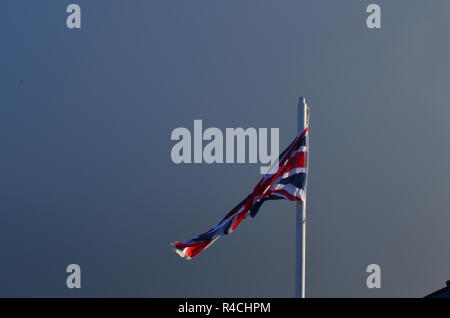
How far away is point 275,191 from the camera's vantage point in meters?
9.84

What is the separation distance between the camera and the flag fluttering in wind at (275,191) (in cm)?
970

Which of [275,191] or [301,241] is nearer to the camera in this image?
[301,241]

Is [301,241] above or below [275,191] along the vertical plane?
below

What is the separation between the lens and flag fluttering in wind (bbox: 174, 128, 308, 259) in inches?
382

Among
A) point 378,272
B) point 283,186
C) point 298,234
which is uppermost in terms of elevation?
point 283,186

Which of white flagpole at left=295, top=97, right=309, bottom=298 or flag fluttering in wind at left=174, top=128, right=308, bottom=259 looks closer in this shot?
white flagpole at left=295, top=97, right=309, bottom=298
